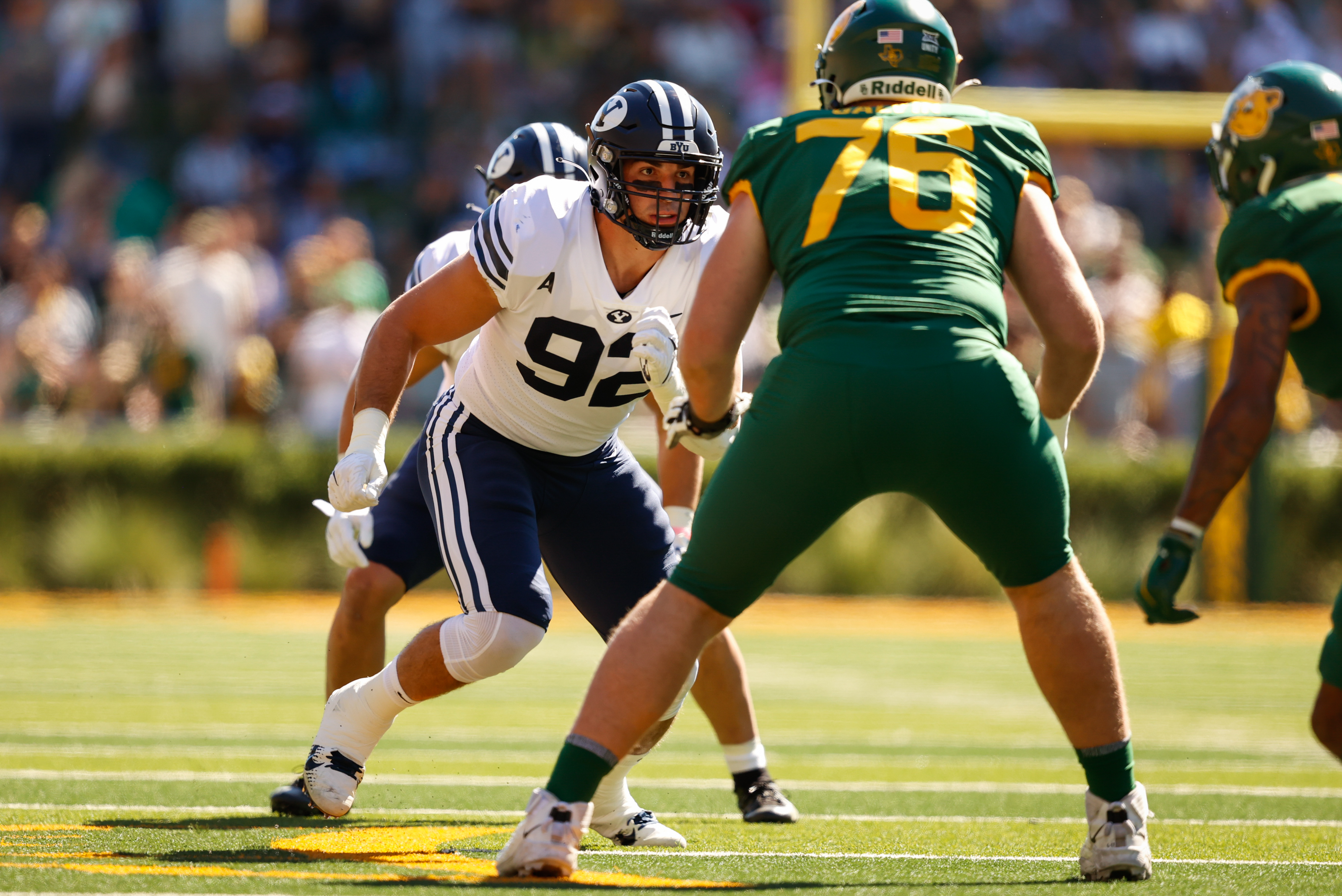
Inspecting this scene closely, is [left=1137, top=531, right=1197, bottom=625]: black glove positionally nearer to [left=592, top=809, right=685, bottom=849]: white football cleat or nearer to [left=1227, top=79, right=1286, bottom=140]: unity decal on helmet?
[left=1227, top=79, right=1286, bottom=140]: unity decal on helmet

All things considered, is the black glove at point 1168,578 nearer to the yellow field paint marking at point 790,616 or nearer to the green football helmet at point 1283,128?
the green football helmet at point 1283,128

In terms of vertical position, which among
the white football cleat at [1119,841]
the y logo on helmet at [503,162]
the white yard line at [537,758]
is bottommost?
the white yard line at [537,758]

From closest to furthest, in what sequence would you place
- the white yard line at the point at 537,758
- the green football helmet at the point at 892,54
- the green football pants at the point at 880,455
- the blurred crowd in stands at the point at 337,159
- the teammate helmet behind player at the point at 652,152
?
the green football pants at the point at 880,455 < the green football helmet at the point at 892,54 < the teammate helmet behind player at the point at 652,152 < the white yard line at the point at 537,758 < the blurred crowd in stands at the point at 337,159

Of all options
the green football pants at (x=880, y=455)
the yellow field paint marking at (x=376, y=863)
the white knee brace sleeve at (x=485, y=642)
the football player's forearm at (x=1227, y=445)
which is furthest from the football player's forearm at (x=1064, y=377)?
the white knee brace sleeve at (x=485, y=642)

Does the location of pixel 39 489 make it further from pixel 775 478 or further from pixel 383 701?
pixel 775 478

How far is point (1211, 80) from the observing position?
15.3m

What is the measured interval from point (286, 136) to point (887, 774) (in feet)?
42.0

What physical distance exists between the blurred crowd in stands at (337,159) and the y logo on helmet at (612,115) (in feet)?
30.1

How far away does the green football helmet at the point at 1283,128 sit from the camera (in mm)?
3875

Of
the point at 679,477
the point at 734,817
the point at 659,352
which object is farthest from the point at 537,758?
the point at 659,352

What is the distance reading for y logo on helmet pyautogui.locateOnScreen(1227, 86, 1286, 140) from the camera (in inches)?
154

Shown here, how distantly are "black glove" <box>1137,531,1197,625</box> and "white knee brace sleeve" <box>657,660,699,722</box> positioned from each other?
3.20 ft

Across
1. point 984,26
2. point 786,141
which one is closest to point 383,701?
point 786,141

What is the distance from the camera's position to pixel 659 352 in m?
4.17
